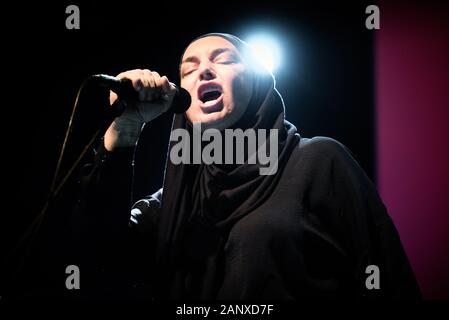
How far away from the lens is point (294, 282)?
126cm

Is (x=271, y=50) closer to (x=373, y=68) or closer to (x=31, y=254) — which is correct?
(x=373, y=68)

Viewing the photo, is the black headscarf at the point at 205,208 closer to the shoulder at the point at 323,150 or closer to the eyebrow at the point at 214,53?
the shoulder at the point at 323,150

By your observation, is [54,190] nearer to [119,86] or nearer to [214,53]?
[119,86]

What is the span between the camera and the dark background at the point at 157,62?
Result: 2176 millimetres

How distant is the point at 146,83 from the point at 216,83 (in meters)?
0.43

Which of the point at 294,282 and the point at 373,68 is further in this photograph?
the point at 373,68

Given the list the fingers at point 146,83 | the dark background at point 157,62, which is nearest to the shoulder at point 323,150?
the fingers at point 146,83

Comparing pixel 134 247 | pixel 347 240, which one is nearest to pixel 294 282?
pixel 347 240

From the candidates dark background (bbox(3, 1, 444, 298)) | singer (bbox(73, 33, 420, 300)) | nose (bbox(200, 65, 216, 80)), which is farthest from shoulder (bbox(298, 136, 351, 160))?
dark background (bbox(3, 1, 444, 298))

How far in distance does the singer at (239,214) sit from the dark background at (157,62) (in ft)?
2.72

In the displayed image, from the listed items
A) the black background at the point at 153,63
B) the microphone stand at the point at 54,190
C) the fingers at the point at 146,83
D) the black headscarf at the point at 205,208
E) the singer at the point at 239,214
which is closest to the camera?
the microphone stand at the point at 54,190

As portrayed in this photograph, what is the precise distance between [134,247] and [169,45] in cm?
138

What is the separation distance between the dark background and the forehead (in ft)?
2.58

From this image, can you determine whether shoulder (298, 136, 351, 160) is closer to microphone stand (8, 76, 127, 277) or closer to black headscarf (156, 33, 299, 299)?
black headscarf (156, 33, 299, 299)
